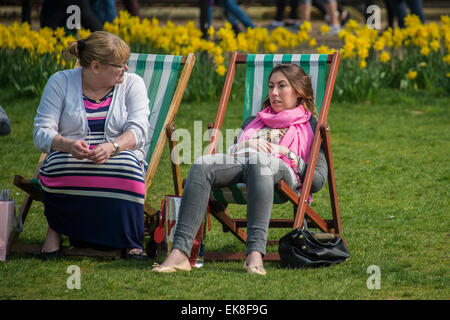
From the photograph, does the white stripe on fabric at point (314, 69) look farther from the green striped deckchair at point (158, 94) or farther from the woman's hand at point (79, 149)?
the woman's hand at point (79, 149)

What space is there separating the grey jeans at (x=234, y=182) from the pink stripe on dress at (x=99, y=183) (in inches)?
12.0

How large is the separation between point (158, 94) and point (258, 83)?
0.63 metres

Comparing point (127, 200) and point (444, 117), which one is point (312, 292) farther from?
point (444, 117)

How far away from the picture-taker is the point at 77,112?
4.20 m

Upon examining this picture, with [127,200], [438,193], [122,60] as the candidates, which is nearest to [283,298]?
[127,200]

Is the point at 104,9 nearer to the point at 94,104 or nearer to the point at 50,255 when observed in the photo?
the point at 94,104

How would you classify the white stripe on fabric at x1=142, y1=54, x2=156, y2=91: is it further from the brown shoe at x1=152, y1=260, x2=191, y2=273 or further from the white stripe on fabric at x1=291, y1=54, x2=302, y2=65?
the brown shoe at x1=152, y1=260, x2=191, y2=273

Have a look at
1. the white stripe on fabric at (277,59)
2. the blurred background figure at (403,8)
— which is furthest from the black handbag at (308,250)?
the blurred background figure at (403,8)

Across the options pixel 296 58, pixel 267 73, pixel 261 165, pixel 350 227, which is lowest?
pixel 350 227

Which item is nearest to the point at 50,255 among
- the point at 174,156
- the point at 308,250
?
the point at 174,156

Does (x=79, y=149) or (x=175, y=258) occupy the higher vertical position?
(x=79, y=149)

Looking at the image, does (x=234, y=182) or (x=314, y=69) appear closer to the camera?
(x=234, y=182)

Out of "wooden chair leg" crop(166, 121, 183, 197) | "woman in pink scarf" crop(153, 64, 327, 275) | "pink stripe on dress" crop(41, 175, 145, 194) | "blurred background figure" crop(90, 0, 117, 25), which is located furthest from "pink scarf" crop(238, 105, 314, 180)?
"blurred background figure" crop(90, 0, 117, 25)

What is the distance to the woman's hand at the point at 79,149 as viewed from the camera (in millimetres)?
3980
